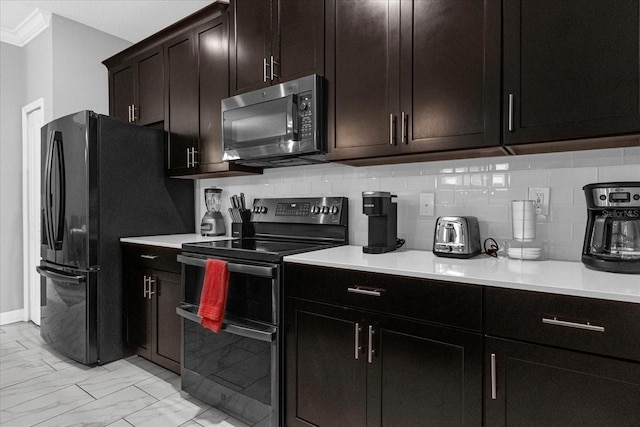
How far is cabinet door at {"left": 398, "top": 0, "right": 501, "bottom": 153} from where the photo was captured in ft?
4.80

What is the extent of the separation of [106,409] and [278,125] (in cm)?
189

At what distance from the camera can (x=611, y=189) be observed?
1.28 metres

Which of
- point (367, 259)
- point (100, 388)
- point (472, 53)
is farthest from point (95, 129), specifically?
point (472, 53)

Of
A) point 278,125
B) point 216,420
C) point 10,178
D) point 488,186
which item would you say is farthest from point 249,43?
point 10,178

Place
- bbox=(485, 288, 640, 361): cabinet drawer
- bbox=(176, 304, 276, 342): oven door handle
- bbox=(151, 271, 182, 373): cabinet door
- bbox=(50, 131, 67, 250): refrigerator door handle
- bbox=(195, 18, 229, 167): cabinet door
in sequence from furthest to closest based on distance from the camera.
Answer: bbox=(50, 131, 67, 250): refrigerator door handle → bbox=(195, 18, 229, 167): cabinet door → bbox=(151, 271, 182, 373): cabinet door → bbox=(176, 304, 276, 342): oven door handle → bbox=(485, 288, 640, 361): cabinet drawer

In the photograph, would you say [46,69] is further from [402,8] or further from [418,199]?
[418,199]

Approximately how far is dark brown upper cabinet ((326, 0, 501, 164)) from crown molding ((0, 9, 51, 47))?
Answer: 2.92 metres

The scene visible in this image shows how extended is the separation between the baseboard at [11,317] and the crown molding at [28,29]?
269cm

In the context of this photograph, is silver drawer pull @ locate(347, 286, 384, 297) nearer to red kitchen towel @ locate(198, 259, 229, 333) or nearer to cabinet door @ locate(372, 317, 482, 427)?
cabinet door @ locate(372, 317, 482, 427)

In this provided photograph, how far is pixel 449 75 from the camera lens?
61.4 inches

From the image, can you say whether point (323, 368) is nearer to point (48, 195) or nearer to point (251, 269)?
point (251, 269)

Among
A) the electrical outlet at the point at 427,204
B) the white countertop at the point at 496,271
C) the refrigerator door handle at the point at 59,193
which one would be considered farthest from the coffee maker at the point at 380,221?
→ the refrigerator door handle at the point at 59,193

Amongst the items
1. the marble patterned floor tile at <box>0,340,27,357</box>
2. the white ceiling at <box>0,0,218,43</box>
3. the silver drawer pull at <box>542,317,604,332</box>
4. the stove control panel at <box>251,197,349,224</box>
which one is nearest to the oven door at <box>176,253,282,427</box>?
the stove control panel at <box>251,197,349,224</box>

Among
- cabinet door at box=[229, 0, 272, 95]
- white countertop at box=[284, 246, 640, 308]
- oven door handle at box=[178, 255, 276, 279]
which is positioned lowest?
oven door handle at box=[178, 255, 276, 279]
